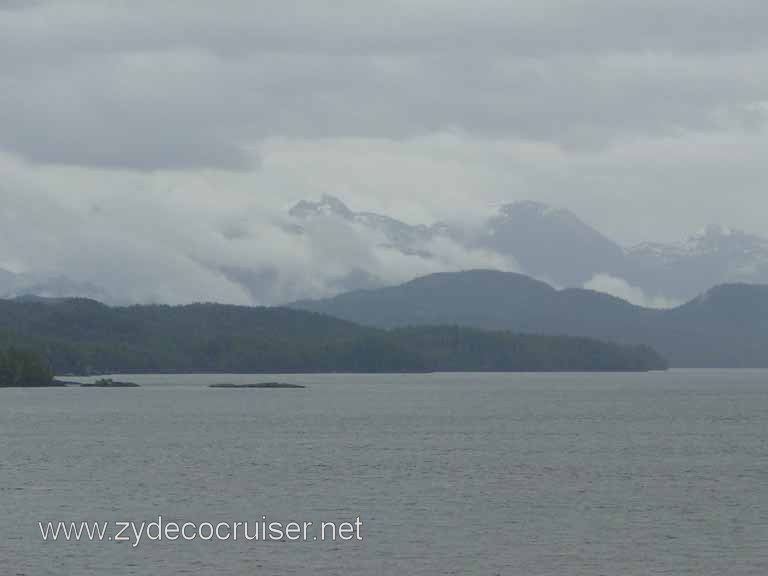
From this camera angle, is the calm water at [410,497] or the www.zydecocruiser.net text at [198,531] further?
the www.zydecocruiser.net text at [198,531]

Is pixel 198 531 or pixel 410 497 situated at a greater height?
pixel 410 497

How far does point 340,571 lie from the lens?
69.4m

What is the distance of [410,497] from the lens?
96250mm

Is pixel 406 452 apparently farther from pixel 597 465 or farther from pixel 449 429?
pixel 449 429

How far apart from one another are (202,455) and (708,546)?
2521 inches

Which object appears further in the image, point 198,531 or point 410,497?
point 410,497

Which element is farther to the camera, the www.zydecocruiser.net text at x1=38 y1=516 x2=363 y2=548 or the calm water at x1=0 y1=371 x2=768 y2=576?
the www.zydecocruiser.net text at x1=38 y1=516 x2=363 y2=548

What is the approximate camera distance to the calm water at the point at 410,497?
A: 72250 millimetres

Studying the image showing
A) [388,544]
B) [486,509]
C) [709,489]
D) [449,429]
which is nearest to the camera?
[388,544]

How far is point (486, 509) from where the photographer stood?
90562 mm

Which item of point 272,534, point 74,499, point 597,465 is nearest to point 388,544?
point 272,534

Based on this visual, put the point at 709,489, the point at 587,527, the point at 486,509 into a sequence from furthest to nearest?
the point at 709,489 < the point at 486,509 < the point at 587,527

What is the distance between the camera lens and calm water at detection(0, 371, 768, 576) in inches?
2844

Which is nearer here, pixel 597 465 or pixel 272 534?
pixel 272 534
